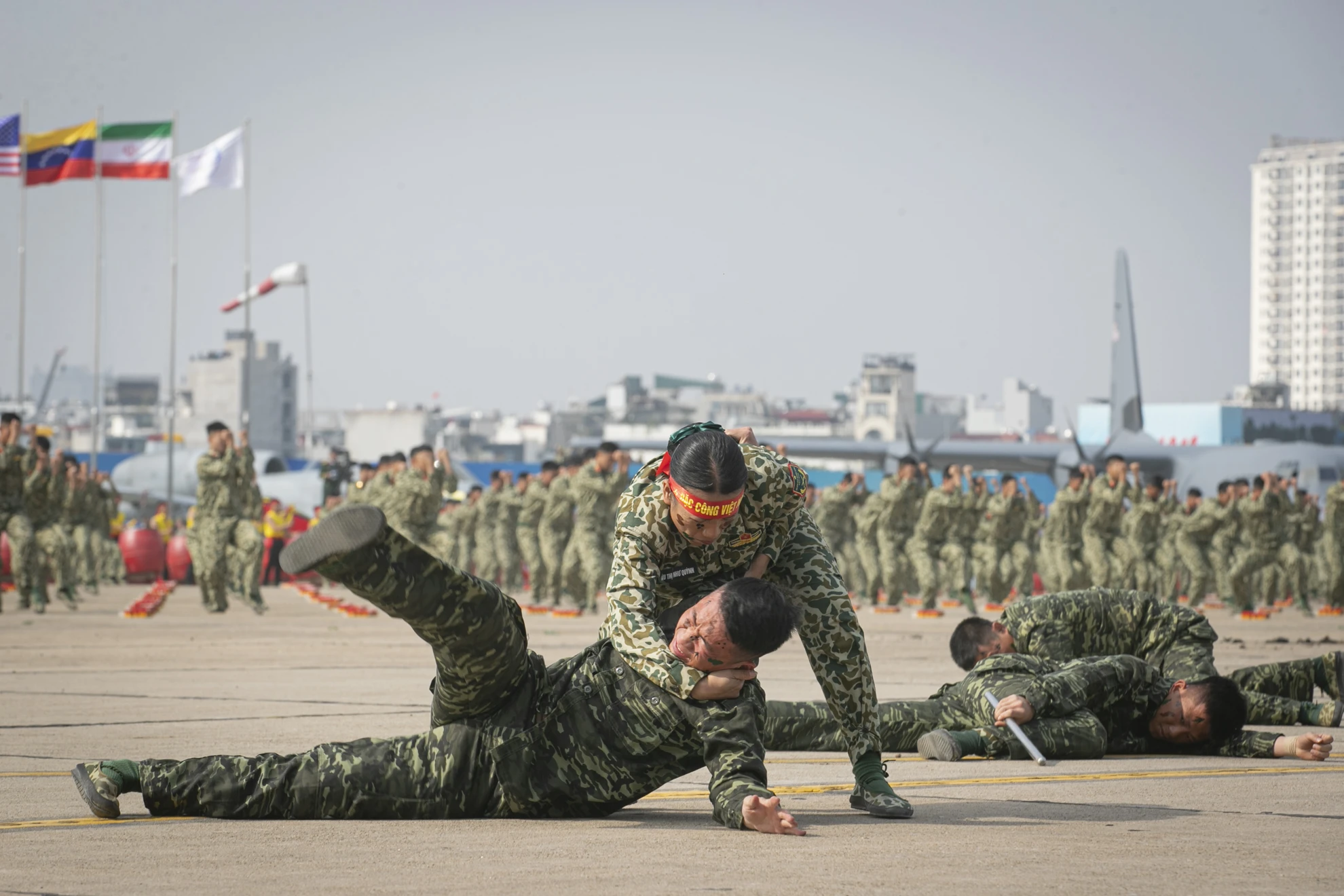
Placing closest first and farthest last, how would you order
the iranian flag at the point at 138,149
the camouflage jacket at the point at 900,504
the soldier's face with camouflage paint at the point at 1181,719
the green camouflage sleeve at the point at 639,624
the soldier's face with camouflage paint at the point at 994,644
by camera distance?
1. the green camouflage sleeve at the point at 639,624
2. the soldier's face with camouflage paint at the point at 1181,719
3. the soldier's face with camouflage paint at the point at 994,644
4. the camouflage jacket at the point at 900,504
5. the iranian flag at the point at 138,149

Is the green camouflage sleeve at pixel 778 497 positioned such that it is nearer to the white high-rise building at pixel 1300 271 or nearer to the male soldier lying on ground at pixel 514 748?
the male soldier lying on ground at pixel 514 748

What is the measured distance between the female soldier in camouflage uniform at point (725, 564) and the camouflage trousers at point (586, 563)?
1319cm

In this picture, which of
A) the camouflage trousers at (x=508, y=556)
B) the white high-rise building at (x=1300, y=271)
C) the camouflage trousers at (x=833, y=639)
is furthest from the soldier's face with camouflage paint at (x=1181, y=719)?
the white high-rise building at (x=1300, y=271)

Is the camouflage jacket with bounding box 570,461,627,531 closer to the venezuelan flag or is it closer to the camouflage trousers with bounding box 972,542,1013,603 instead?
the camouflage trousers with bounding box 972,542,1013,603

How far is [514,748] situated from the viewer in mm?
4402

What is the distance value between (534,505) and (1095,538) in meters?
7.94

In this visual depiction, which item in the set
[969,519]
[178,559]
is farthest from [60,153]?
[969,519]

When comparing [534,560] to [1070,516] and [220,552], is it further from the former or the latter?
[1070,516]

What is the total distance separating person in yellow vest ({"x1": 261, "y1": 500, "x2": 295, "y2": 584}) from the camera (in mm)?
26531

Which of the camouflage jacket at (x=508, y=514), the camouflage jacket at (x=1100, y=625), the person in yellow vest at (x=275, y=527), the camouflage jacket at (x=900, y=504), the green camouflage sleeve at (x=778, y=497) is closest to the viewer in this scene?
the green camouflage sleeve at (x=778, y=497)

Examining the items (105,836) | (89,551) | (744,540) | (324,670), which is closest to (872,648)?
(324,670)

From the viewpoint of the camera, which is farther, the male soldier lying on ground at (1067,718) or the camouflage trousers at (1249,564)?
the camouflage trousers at (1249,564)

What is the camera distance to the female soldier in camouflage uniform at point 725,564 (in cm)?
425

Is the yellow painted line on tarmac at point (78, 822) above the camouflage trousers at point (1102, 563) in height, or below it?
above
